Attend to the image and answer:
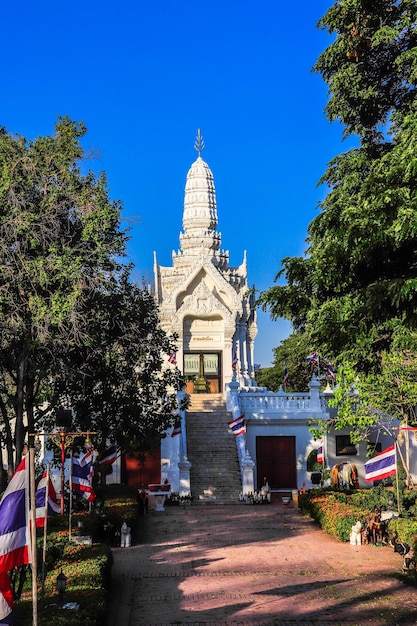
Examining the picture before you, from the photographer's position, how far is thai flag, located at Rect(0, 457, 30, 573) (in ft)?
29.2

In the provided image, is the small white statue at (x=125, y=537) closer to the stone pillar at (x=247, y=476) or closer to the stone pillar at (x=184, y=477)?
the stone pillar at (x=184, y=477)

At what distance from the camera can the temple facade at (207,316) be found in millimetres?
40750

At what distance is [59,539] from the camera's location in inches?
647

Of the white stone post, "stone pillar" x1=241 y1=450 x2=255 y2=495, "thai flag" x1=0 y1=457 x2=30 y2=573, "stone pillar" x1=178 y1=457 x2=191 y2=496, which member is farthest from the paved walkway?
the white stone post

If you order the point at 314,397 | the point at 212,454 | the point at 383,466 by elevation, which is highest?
the point at 314,397

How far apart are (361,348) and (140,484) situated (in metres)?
18.7

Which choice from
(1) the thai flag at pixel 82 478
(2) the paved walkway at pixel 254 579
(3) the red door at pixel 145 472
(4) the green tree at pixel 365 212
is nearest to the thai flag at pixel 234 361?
(3) the red door at pixel 145 472

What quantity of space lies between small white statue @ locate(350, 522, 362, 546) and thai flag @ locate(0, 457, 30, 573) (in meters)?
11.7

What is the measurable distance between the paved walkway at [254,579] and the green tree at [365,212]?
450 centimetres

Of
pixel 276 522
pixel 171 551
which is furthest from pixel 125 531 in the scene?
pixel 276 522

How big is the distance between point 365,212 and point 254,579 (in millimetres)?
7828

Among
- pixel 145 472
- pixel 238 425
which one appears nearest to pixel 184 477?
pixel 238 425

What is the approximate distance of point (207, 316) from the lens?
41.3 meters

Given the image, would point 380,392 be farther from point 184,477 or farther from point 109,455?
point 184,477
